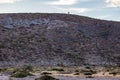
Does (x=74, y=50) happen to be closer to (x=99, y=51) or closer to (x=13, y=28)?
(x=99, y=51)

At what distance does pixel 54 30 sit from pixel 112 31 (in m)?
16.1

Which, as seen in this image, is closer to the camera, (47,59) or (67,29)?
(47,59)

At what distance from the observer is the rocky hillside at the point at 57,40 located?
327 feet

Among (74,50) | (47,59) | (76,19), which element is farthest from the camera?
(76,19)

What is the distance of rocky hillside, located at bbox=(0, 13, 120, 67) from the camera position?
9981cm

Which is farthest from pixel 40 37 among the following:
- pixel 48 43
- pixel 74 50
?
pixel 74 50

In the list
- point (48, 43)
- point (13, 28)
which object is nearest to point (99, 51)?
point (48, 43)

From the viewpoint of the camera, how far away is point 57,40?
375ft

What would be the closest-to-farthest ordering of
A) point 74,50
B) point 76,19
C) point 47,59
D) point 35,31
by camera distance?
point 47,59, point 74,50, point 35,31, point 76,19

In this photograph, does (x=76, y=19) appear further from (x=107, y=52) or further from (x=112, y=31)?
(x=107, y=52)

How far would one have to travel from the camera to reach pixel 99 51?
109250mm

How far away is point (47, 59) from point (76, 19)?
1374 inches

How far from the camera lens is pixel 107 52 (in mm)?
109938

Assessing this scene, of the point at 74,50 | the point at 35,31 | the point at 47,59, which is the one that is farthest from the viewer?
the point at 35,31
